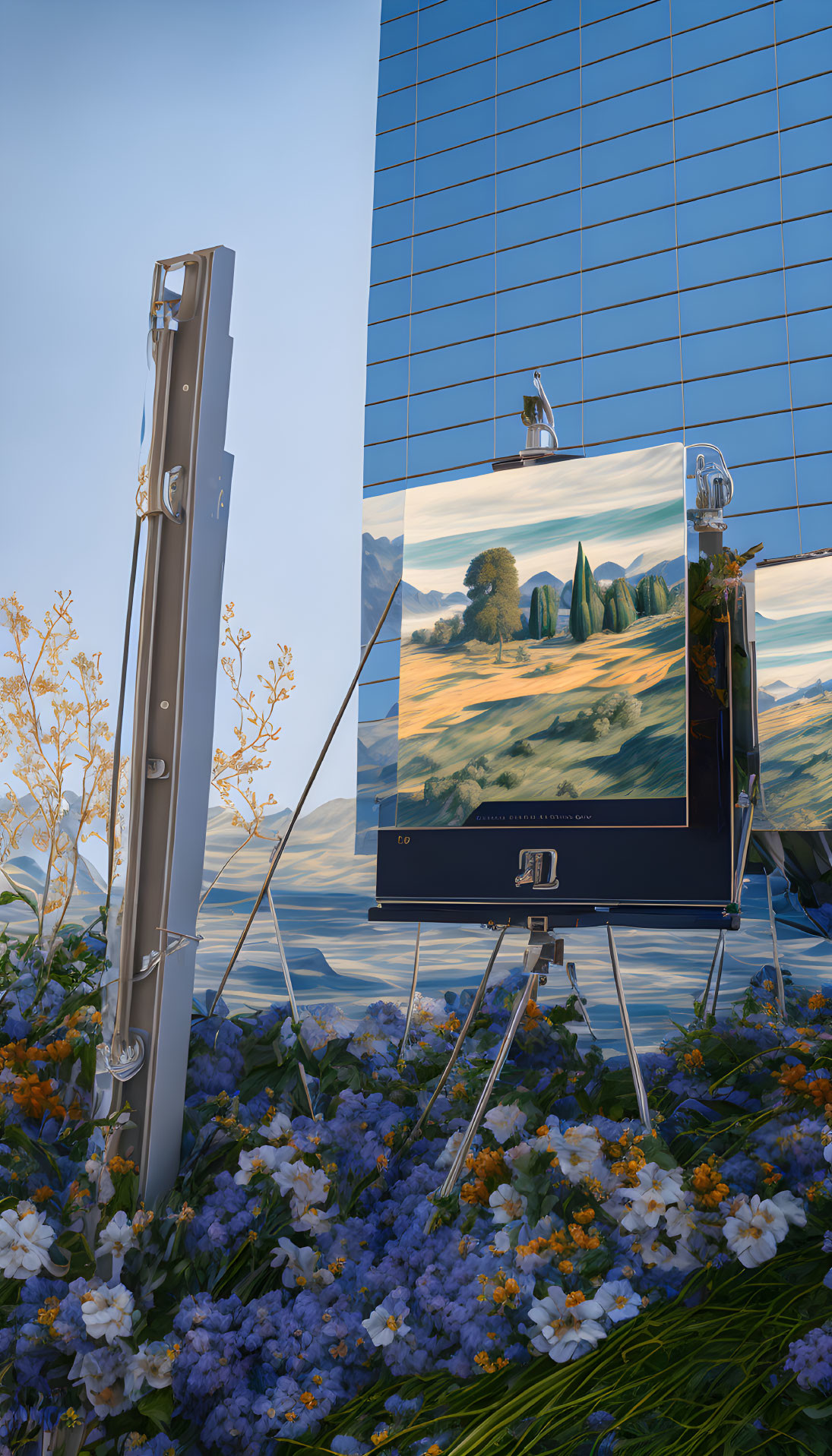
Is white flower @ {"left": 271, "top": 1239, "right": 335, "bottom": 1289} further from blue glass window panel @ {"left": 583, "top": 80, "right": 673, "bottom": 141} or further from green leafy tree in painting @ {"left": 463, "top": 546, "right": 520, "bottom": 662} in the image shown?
blue glass window panel @ {"left": 583, "top": 80, "right": 673, "bottom": 141}

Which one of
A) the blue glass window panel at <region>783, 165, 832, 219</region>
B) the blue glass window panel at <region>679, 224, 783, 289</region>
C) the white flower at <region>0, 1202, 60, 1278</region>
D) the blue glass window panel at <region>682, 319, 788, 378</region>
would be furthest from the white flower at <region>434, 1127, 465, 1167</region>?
the blue glass window panel at <region>783, 165, 832, 219</region>

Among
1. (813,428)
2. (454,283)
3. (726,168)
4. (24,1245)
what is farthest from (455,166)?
(24,1245)

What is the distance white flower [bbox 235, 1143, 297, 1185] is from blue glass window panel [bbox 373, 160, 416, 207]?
374 centimetres

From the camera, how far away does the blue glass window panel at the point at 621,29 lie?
3.53m

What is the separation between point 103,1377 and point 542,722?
120 centimetres

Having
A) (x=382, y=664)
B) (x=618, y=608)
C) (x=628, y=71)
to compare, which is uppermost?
(x=628, y=71)

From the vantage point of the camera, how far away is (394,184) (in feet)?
13.5

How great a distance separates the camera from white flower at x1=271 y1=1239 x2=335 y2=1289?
1.54 m

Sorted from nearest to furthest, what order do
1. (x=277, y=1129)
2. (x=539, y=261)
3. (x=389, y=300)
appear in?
(x=277, y=1129) < (x=539, y=261) < (x=389, y=300)

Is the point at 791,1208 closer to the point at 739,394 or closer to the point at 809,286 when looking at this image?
the point at 739,394

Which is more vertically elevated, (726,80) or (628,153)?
(726,80)

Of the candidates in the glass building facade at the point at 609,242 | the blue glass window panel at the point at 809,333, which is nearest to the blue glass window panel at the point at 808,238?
the glass building facade at the point at 609,242

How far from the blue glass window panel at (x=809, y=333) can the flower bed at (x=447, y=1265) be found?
6.94 feet

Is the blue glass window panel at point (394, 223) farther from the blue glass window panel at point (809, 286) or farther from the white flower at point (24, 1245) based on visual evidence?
the white flower at point (24, 1245)
